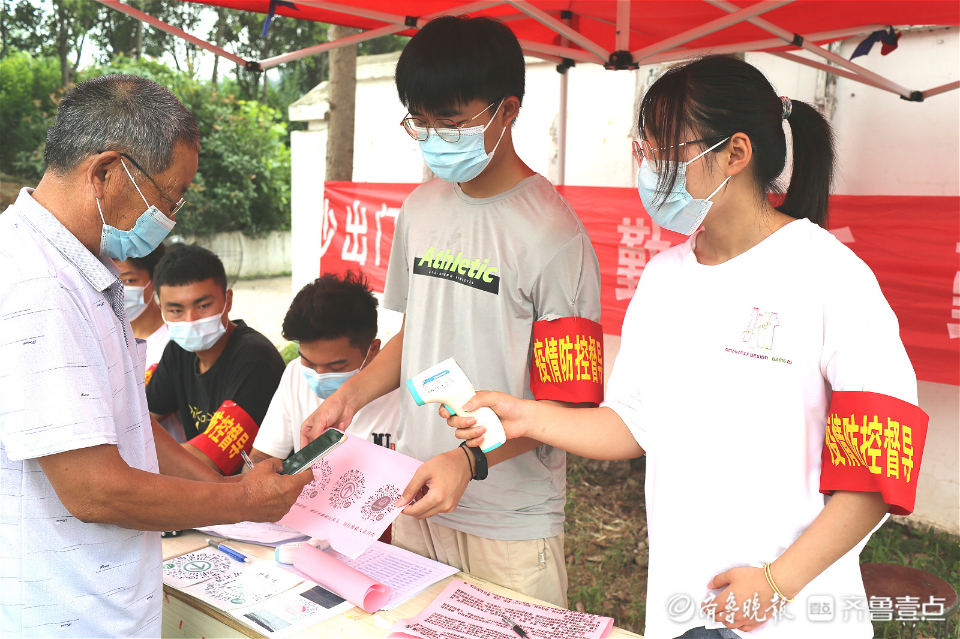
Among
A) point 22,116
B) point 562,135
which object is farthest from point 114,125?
point 22,116

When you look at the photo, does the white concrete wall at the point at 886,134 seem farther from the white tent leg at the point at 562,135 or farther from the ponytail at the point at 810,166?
the ponytail at the point at 810,166

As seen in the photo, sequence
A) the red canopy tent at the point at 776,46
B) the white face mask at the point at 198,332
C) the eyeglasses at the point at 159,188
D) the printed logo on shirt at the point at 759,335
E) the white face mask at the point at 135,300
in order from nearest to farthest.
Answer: the printed logo on shirt at the point at 759,335
the eyeglasses at the point at 159,188
the white face mask at the point at 198,332
the red canopy tent at the point at 776,46
the white face mask at the point at 135,300

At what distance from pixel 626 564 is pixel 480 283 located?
2695 mm

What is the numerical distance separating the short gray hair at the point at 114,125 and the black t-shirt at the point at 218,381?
151 centimetres

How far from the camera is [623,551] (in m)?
4.13

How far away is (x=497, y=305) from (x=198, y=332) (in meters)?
1.50

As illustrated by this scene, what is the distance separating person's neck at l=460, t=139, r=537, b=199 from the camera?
1.94 metres

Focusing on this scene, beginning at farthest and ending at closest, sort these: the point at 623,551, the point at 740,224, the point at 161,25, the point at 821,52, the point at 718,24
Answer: the point at 623,551
the point at 161,25
the point at 821,52
the point at 718,24
the point at 740,224

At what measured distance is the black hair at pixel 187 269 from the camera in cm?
286

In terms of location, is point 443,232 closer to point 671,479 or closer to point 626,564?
point 671,479

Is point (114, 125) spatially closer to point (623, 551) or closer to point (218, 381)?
point (218, 381)

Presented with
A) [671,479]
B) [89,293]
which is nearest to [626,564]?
[671,479]

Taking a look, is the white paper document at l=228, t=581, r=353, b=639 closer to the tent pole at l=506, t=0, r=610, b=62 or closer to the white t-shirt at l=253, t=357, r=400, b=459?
the white t-shirt at l=253, t=357, r=400, b=459

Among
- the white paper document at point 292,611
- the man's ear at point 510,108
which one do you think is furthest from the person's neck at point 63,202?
the man's ear at point 510,108
